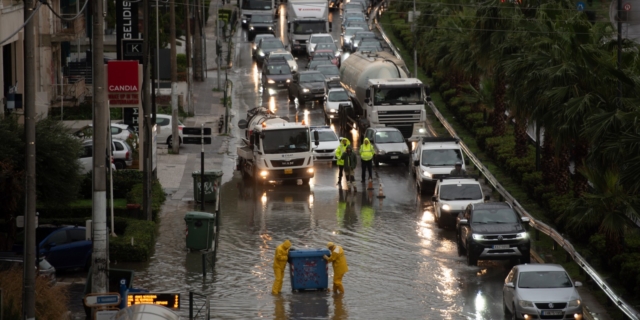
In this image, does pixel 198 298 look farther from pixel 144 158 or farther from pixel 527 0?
pixel 527 0

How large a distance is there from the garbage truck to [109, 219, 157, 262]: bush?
155 ft

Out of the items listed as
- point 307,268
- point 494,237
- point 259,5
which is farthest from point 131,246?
point 259,5

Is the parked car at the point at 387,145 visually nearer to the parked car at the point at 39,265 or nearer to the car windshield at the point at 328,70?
the car windshield at the point at 328,70

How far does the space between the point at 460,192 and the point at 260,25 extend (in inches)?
1952

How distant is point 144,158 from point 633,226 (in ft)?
44.5

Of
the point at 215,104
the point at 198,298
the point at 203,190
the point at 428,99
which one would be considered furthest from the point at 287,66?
the point at 198,298

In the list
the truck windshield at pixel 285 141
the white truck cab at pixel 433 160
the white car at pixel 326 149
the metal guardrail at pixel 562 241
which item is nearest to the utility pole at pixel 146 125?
the truck windshield at pixel 285 141

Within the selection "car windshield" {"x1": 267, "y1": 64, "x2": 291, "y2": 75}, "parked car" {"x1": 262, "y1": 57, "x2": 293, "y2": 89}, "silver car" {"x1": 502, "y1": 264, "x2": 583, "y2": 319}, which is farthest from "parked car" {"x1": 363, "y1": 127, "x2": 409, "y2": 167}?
"silver car" {"x1": 502, "y1": 264, "x2": 583, "y2": 319}

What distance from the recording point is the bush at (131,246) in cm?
2919

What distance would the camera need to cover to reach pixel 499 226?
29219 millimetres

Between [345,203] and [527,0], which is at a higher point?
[527,0]

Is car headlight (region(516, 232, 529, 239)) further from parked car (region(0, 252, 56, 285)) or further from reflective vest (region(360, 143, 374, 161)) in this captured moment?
reflective vest (region(360, 143, 374, 161))

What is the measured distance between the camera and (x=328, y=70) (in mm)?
64188

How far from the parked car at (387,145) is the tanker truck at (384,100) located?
327cm
